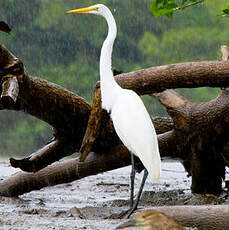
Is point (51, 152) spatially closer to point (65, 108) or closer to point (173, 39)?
point (65, 108)

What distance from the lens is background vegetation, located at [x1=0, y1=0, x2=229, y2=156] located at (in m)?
12.4

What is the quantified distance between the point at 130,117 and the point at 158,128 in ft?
3.48

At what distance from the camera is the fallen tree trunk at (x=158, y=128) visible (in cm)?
321

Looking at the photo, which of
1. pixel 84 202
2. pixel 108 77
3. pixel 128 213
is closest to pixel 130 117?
pixel 108 77

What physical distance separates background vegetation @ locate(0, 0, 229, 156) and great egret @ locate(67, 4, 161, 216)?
904 cm

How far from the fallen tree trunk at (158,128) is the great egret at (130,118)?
0.90 ft

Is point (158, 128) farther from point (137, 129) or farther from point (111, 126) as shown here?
point (137, 129)

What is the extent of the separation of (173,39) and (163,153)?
32.4 feet

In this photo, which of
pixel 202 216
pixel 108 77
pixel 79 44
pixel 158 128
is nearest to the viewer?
pixel 202 216

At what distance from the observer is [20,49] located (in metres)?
12.5

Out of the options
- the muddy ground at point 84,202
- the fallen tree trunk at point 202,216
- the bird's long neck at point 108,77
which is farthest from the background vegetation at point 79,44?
the fallen tree trunk at point 202,216

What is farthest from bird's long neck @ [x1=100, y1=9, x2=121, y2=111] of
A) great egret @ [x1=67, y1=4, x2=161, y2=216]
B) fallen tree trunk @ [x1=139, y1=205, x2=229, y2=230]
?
fallen tree trunk @ [x1=139, y1=205, x2=229, y2=230]

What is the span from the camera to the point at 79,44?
42.5 feet

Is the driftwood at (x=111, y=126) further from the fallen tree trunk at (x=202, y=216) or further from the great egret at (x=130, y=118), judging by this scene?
the fallen tree trunk at (x=202, y=216)
